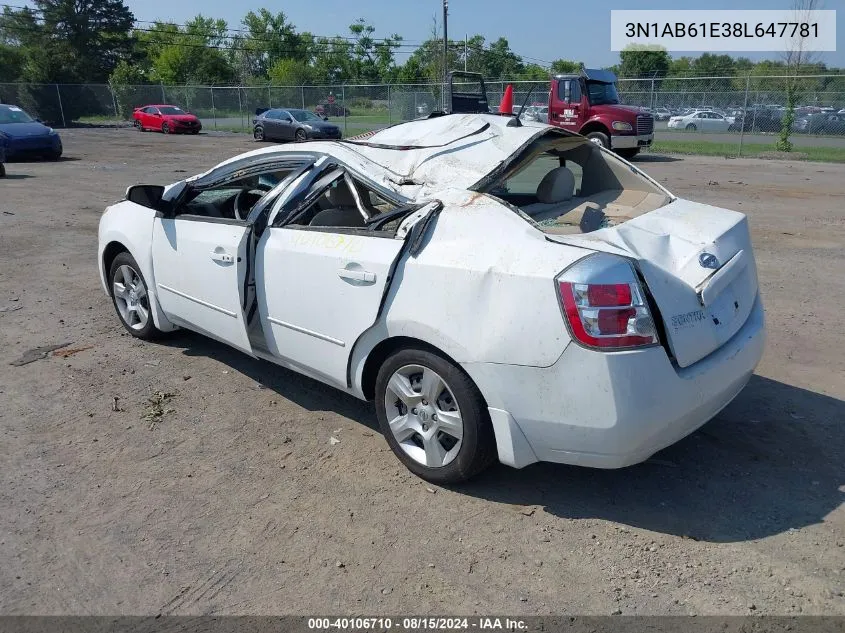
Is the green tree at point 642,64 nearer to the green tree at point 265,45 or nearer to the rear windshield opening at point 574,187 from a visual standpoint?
the green tree at point 265,45

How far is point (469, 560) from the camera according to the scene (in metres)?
2.91

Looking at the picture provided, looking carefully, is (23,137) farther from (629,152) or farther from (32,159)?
(629,152)

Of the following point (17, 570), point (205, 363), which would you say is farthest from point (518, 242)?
point (205, 363)

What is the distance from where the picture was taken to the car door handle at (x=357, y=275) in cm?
345

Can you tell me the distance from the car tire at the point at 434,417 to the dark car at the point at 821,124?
27469 mm

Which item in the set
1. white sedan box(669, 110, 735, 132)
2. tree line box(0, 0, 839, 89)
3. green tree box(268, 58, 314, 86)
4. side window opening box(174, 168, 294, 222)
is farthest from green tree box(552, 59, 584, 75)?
side window opening box(174, 168, 294, 222)

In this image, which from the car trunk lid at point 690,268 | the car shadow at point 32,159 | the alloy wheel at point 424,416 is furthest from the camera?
the car shadow at point 32,159

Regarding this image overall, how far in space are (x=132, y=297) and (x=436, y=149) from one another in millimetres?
2901

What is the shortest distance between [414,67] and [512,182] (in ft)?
251

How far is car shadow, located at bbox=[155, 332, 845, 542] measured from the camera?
10.3 feet

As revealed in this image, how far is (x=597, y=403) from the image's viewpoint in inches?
111

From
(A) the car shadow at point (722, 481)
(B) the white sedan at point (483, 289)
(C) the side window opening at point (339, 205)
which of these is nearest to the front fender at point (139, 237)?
(B) the white sedan at point (483, 289)

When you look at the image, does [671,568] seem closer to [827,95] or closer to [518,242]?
[518,242]

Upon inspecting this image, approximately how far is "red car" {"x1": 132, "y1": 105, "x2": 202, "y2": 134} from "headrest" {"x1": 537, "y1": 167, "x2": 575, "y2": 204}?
1329 inches
